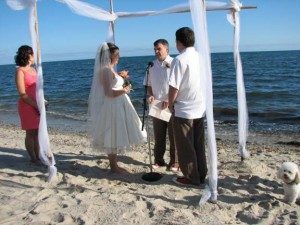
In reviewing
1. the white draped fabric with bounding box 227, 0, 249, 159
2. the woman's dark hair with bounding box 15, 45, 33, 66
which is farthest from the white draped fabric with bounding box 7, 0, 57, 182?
the white draped fabric with bounding box 227, 0, 249, 159

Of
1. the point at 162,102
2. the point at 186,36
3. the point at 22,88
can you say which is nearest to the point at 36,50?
the point at 22,88

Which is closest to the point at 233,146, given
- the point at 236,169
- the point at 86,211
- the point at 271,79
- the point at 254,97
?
the point at 236,169

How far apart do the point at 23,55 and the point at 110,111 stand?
157cm

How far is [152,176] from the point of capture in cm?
584

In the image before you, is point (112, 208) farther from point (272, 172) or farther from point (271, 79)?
point (271, 79)

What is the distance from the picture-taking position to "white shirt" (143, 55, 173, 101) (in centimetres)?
588

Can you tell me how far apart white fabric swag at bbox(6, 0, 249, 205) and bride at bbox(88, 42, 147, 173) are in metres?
0.72

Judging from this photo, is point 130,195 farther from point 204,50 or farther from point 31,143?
point 31,143

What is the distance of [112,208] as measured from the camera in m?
4.68

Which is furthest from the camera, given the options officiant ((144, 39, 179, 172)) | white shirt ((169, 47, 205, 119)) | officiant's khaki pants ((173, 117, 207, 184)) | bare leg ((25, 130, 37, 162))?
bare leg ((25, 130, 37, 162))

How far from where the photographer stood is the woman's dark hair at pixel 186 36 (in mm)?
4980

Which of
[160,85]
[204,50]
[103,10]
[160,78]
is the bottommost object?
[160,85]

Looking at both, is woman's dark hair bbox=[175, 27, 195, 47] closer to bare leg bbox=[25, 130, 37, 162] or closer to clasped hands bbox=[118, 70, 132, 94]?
clasped hands bbox=[118, 70, 132, 94]

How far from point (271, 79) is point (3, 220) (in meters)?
26.0
